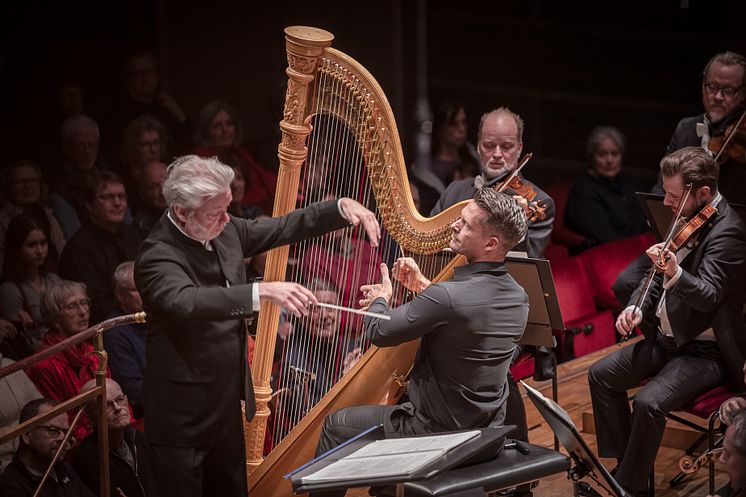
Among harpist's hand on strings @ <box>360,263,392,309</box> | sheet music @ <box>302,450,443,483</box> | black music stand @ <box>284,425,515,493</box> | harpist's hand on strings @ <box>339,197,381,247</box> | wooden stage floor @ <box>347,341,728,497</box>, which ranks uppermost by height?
harpist's hand on strings @ <box>339,197,381,247</box>

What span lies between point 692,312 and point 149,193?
8.92 feet

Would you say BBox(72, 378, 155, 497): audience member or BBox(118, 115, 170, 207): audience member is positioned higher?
BBox(118, 115, 170, 207): audience member

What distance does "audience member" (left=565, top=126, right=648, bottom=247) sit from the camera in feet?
22.3

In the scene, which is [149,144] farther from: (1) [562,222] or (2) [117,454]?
(1) [562,222]

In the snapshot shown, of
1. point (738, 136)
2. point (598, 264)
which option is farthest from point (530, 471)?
point (598, 264)

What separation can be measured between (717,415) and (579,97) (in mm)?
4201

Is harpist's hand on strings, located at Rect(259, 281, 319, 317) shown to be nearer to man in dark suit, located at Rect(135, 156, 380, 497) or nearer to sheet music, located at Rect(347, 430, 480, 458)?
man in dark suit, located at Rect(135, 156, 380, 497)

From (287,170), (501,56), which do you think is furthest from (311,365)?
(501,56)

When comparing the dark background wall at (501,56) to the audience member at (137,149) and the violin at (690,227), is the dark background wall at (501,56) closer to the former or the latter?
the audience member at (137,149)

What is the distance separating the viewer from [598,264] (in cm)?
637

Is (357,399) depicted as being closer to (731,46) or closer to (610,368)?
(610,368)

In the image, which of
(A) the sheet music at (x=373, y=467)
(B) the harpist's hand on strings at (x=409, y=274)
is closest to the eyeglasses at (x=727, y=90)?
(B) the harpist's hand on strings at (x=409, y=274)

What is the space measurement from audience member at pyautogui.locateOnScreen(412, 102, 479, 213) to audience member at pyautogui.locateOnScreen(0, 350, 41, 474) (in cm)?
291

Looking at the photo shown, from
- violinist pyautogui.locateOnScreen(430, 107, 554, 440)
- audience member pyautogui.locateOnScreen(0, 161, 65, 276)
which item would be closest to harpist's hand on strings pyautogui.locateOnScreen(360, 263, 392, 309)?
violinist pyautogui.locateOnScreen(430, 107, 554, 440)
